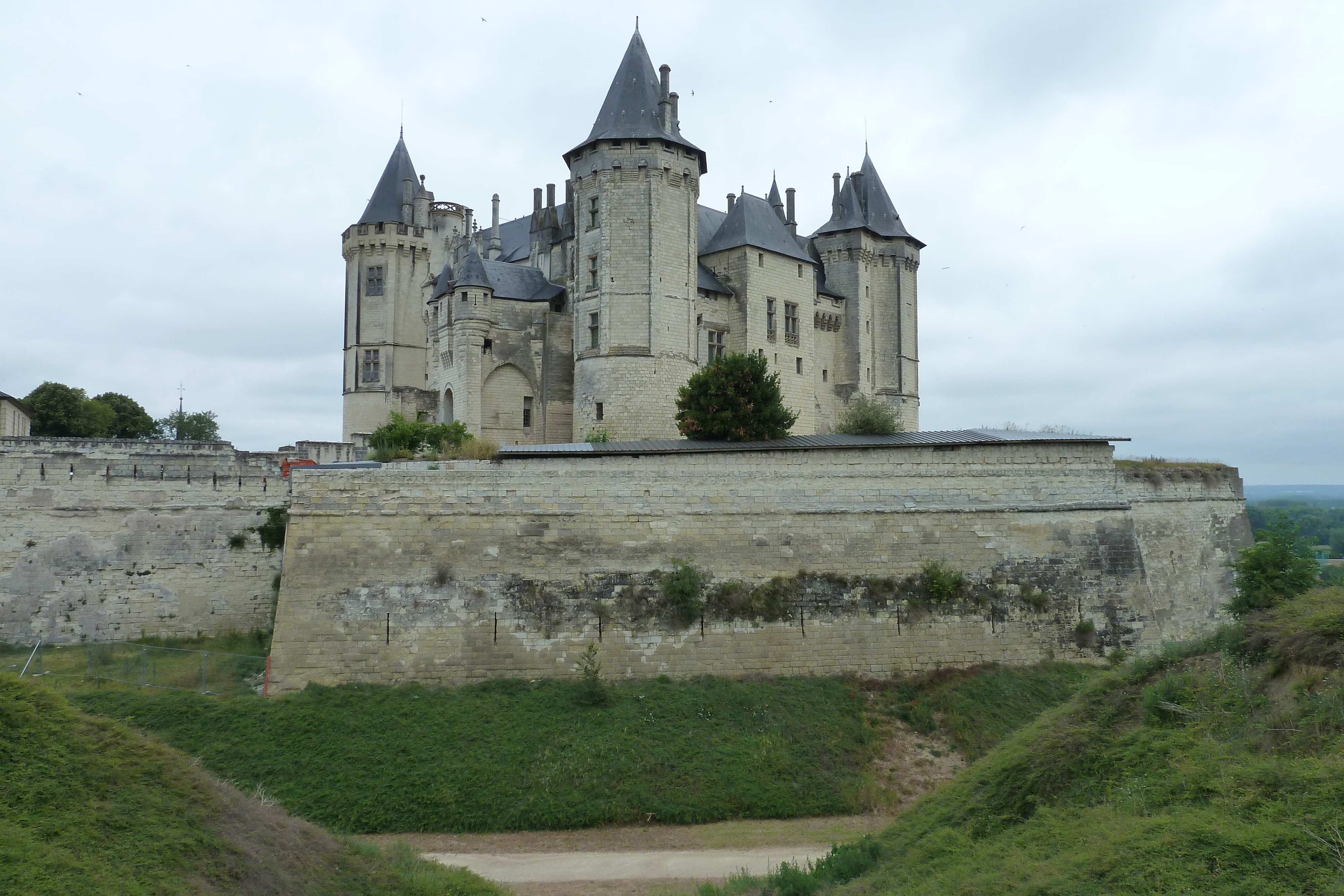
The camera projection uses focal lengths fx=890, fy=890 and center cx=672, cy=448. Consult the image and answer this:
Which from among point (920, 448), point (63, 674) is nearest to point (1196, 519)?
point (920, 448)

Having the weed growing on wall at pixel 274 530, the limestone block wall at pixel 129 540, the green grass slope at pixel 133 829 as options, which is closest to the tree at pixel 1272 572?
the green grass slope at pixel 133 829

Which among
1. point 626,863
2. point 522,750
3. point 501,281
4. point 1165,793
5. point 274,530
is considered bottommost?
point 626,863

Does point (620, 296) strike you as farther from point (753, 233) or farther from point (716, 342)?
point (753, 233)

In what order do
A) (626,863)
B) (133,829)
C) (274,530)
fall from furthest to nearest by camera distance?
(274,530)
(626,863)
(133,829)

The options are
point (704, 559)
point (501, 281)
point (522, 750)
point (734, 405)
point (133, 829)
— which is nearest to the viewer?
point (133, 829)

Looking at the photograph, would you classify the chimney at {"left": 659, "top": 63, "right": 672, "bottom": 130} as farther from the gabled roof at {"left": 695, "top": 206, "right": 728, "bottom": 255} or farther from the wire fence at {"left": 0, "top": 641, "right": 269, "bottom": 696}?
the wire fence at {"left": 0, "top": 641, "right": 269, "bottom": 696}

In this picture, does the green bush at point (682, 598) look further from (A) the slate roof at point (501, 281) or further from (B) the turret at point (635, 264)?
(A) the slate roof at point (501, 281)

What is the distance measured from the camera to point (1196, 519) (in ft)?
71.8

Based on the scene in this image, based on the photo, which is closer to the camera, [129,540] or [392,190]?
[129,540]

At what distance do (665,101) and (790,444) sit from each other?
698 inches

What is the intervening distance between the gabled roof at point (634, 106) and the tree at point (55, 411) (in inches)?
1044

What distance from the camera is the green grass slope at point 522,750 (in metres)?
13.4

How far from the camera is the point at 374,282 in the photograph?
40438 mm

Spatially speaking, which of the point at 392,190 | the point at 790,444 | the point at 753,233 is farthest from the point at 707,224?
the point at 790,444
